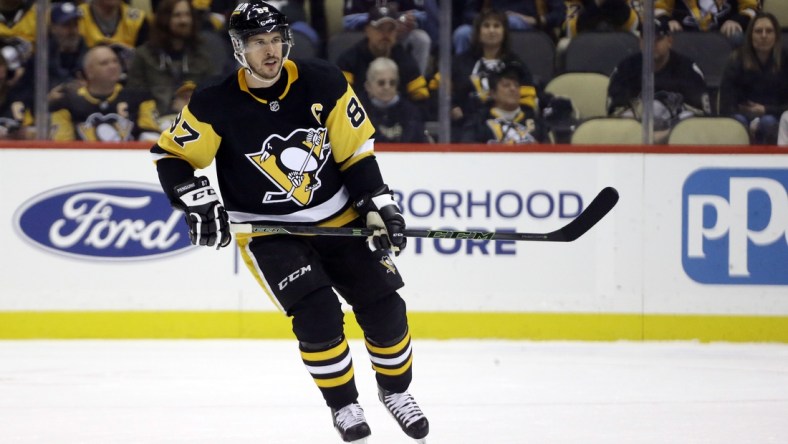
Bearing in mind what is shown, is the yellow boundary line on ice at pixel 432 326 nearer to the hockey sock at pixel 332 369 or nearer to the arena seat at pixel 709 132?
the arena seat at pixel 709 132

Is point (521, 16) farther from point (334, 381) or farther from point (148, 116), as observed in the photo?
point (334, 381)

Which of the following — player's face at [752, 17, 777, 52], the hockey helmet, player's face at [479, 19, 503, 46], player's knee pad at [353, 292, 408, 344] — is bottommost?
player's knee pad at [353, 292, 408, 344]

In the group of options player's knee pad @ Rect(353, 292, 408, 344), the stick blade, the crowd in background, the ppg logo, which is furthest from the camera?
the crowd in background

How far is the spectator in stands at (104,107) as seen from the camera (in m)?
5.62

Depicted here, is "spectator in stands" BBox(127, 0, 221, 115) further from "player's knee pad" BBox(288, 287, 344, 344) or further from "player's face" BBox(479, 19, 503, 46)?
"player's knee pad" BBox(288, 287, 344, 344)

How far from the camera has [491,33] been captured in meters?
5.60

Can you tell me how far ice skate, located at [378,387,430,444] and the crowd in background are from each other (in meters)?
2.39

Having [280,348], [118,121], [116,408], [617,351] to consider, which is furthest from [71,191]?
[617,351]

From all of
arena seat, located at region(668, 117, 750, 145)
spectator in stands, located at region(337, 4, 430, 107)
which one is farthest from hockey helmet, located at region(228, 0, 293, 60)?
arena seat, located at region(668, 117, 750, 145)

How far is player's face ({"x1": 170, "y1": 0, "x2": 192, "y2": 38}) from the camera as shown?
5.66 metres

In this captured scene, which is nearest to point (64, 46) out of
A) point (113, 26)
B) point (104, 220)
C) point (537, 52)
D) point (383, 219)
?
point (113, 26)

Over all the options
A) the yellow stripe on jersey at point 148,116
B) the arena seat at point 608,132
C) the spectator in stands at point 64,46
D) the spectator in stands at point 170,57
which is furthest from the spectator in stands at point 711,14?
the spectator in stands at point 64,46

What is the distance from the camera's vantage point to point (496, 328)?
5.55 metres

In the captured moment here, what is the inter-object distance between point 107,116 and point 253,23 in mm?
2597
